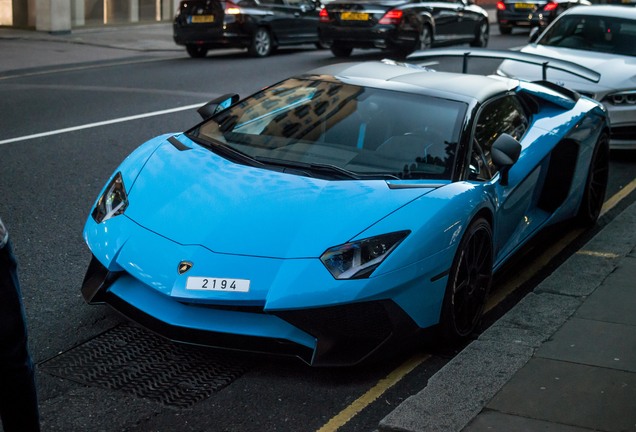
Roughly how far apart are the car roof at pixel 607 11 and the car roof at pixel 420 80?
598cm

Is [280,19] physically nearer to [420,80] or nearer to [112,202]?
[420,80]

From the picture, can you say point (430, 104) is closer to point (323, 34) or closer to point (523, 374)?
point (523, 374)

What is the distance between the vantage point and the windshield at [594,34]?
12.0 meters

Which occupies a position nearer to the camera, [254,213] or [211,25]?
[254,213]

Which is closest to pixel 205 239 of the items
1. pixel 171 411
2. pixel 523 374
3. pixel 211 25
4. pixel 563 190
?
pixel 171 411

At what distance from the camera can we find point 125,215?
5410mm

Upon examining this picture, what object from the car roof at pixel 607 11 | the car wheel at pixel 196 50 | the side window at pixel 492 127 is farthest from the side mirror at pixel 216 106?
the car wheel at pixel 196 50

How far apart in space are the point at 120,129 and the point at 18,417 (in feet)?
27.2

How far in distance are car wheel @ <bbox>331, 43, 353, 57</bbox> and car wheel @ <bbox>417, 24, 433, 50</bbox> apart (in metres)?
1.45

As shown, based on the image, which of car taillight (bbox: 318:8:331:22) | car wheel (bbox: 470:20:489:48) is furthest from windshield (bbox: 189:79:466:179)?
car wheel (bbox: 470:20:489:48)

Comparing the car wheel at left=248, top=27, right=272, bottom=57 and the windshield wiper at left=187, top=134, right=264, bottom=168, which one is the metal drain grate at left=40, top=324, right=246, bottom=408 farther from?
the car wheel at left=248, top=27, right=272, bottom=57

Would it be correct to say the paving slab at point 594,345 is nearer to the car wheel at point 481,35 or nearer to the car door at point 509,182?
the car door at point 509,182

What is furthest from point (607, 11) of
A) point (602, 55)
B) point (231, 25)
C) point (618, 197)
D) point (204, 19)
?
point (204, 19)

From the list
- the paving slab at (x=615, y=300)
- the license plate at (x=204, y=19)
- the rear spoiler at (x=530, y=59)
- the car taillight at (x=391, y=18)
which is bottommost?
the license plate at (x=204, y=19)
